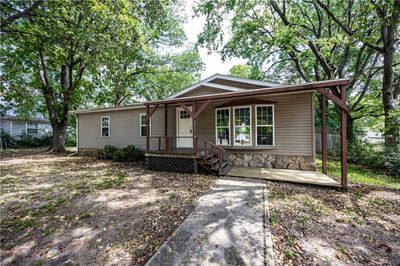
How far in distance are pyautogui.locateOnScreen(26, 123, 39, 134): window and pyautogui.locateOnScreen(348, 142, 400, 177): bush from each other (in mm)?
28351

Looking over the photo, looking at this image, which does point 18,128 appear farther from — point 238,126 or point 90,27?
point 238,126

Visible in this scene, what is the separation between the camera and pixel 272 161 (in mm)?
7590

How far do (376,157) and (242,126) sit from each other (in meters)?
6.37

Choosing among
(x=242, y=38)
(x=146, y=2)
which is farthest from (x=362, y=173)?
(x=146, y=2)

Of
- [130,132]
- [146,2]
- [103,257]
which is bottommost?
[103,257]

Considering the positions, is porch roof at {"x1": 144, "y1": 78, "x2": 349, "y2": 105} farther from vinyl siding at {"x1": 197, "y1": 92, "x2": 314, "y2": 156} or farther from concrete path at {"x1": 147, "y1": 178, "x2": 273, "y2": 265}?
concrete path at {"x1": 147, "y1": 178, "x2": 273, "y2": 265}

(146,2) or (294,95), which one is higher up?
(146,2)

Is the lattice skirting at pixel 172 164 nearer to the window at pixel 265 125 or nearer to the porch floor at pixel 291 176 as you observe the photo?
the porch floor at pixel 291 176

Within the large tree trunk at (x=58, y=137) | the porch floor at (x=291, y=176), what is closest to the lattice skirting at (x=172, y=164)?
the porch floor at (x=291, y=176)

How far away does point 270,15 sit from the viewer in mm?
10219

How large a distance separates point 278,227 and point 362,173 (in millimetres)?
6820

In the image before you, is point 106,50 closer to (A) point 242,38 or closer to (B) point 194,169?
(B) point 194,169

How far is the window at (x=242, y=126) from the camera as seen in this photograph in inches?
310

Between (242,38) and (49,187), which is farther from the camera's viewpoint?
(242,38)
